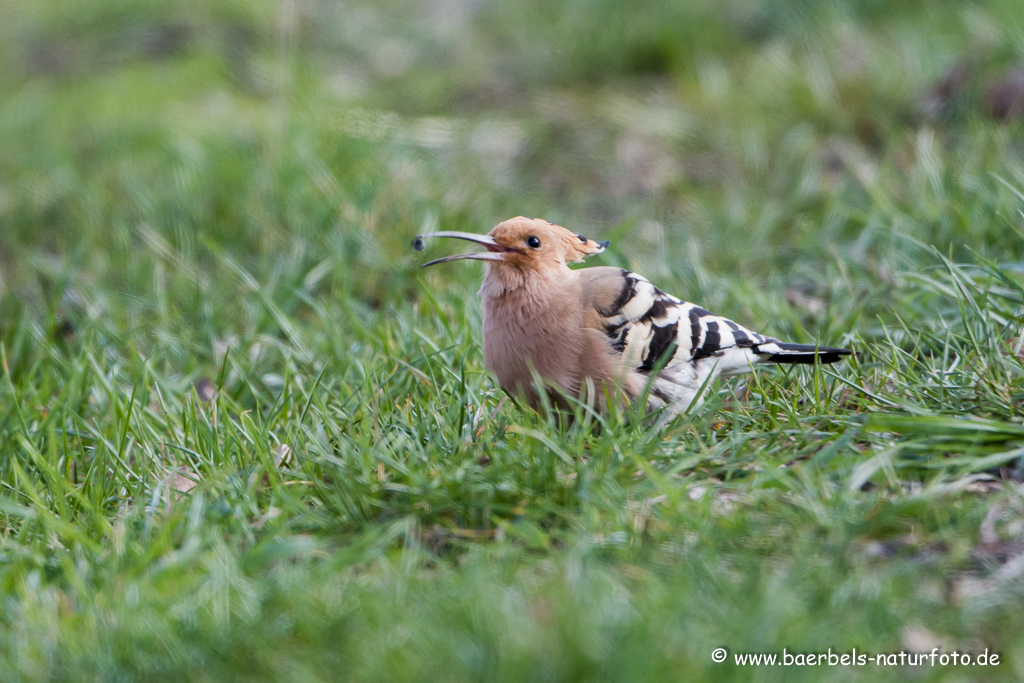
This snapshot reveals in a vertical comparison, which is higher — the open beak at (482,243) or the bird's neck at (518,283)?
the open beak at (482,243)

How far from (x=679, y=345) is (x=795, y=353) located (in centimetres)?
38

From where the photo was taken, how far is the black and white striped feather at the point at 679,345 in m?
3.14

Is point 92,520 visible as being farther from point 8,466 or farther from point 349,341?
point 349,341

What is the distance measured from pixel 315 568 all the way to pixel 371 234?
269 centimetres

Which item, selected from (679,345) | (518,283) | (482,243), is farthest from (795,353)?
(482,243)

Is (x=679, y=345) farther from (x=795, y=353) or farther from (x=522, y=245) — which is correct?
(x=522, y=245)

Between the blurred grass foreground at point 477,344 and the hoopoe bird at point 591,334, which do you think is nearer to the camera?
the blurred grass foreground at point 477,344

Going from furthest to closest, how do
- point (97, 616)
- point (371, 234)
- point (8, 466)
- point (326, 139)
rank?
point (326, 139), point (371, 234), point (8, 466), point (97, 616)

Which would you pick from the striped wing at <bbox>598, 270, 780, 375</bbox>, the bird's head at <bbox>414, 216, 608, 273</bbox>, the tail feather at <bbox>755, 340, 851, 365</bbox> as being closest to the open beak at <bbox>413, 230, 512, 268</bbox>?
the bird's head at <bbox>414, 216, 608, 273</bbox>

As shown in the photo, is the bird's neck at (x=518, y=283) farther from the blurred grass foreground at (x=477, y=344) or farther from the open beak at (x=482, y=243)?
the blurred grass foreground at (x=477, y=344)

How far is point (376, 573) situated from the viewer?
2383mm

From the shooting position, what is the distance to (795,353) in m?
3.24

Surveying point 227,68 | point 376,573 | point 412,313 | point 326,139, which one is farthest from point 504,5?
point 376,573

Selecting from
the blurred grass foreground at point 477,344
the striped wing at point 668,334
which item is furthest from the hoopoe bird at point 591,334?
the blurred grass foreground at point 477,344
